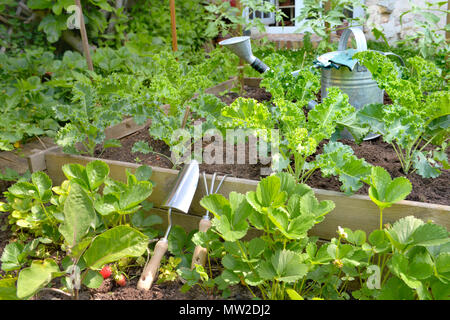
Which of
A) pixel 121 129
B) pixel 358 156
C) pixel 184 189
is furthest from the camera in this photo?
pixel 121 129

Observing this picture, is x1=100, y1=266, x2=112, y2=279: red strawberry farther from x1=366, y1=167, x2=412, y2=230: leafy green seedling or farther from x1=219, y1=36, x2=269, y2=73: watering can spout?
x1=219, y1=36, x2=269, y2=73: watering can spout

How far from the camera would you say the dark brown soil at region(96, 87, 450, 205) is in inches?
53.4

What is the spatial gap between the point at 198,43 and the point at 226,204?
166 inches

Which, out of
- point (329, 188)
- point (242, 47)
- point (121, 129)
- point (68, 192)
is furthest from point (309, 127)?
point (121, 129)

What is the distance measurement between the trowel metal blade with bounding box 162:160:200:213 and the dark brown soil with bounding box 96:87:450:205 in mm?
172

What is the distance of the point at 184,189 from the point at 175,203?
0.24 feet

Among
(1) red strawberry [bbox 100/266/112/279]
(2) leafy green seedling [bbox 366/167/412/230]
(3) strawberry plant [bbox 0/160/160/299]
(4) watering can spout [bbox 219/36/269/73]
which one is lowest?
(1) red strawberry [bbox 100/266/112/279]

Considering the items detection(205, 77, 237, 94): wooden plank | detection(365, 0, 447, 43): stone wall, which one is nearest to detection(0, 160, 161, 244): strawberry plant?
detection(205, 77, 237, 94): wooden plank

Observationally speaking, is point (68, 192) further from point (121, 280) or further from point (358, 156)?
point (358, 156)

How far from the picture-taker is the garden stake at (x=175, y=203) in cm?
119

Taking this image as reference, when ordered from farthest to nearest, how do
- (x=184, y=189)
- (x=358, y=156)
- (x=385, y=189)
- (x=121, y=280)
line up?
(x=358, y=156) → (x=184, y=189) → (x=121, y=280) → (x=385, y=189)

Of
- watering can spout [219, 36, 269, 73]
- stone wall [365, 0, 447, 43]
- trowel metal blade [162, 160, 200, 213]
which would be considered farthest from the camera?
stone wall [365, 0, 447, 43]

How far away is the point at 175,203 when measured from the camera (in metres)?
1.29
